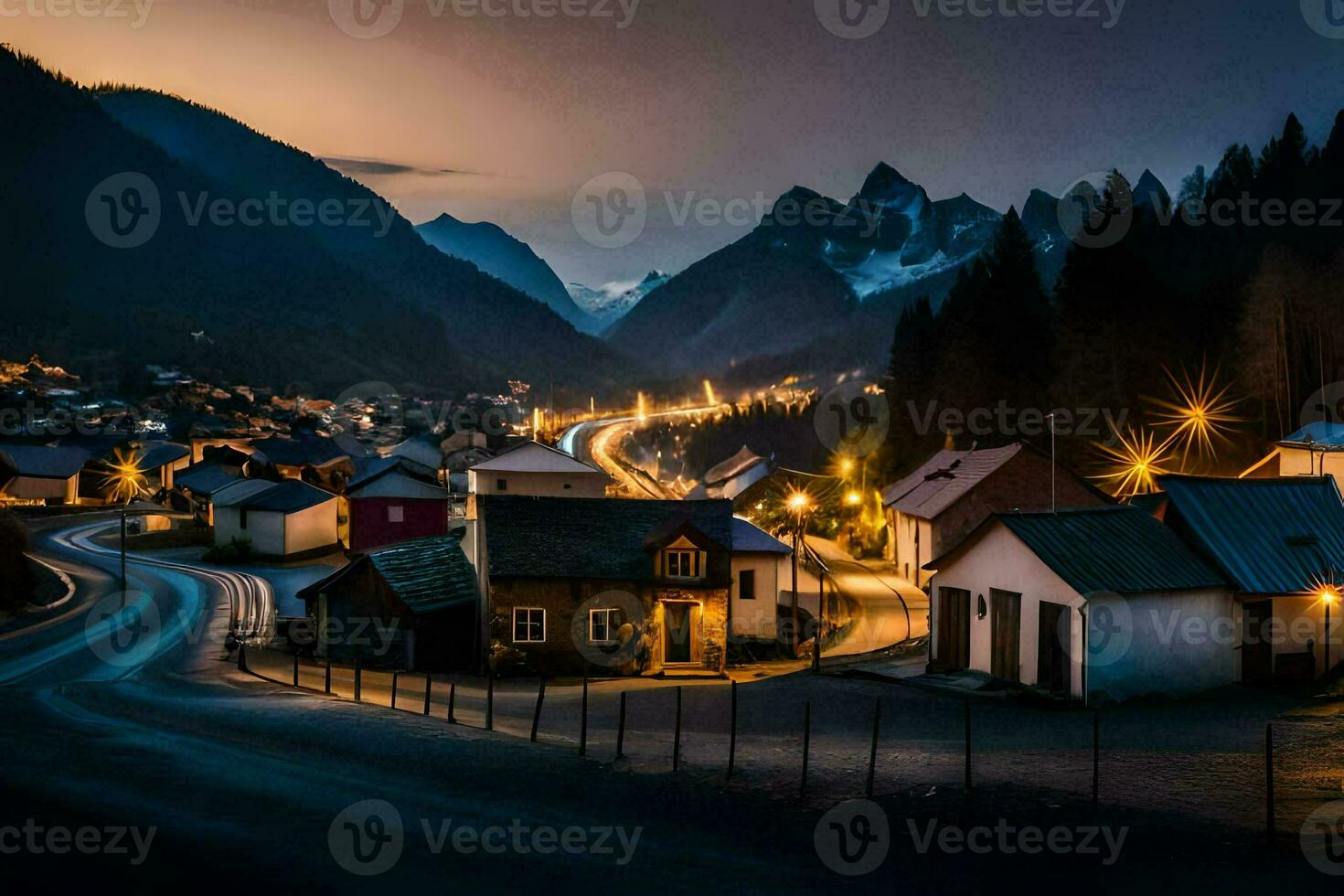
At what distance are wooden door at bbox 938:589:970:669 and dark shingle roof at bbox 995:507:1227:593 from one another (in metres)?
3.16

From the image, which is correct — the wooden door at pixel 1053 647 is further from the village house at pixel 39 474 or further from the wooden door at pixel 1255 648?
the village house at pixel 39 474

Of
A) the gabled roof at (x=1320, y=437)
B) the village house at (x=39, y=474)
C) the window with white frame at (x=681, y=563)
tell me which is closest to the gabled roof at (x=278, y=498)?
the window with white frame at (x=681, y=563)

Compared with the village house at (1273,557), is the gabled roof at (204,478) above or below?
above

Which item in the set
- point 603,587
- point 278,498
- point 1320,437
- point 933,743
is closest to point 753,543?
point 603,587

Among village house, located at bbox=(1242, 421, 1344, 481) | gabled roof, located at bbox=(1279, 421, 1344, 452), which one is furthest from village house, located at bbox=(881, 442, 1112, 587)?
gabled roof, located at bbox=(1279, 421, 1344, 452)

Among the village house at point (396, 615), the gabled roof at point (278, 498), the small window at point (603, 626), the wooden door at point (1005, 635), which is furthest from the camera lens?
the gabled roof at point (278, 498)

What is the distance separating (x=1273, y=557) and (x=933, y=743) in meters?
12.5

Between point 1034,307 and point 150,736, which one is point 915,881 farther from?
point 1034,307

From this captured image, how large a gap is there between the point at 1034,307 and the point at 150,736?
208 ft

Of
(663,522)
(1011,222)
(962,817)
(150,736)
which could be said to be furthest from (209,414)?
(962,817)

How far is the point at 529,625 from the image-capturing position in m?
37.9

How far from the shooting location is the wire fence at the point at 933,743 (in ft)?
54.2

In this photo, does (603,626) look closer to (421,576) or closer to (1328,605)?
(421,576)

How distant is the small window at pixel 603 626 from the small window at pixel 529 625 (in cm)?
168
